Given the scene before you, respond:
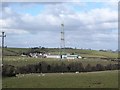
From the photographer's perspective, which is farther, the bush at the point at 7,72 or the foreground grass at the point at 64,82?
the bush at the point at 7,72

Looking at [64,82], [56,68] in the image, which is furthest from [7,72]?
[56,68]

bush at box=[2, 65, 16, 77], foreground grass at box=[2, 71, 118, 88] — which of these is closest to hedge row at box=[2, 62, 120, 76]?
bush at box=[2, 65, 16, 77]

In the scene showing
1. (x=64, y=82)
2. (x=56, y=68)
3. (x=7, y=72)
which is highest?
(x=7, y=72)

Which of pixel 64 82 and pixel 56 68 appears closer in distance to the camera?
pixel 64 82

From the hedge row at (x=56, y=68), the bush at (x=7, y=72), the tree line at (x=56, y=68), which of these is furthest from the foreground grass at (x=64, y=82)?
the hedge row at (x=56, y=68)

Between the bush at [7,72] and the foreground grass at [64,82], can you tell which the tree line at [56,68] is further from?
the foreground grass at [64,82]

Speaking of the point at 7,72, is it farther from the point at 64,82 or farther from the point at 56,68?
the point at 56,68

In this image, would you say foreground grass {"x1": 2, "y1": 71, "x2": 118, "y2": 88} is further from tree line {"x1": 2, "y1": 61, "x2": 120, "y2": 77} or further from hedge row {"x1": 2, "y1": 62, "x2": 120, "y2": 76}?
hedge row {"x1": 2, "y1": 62, "x2": 120, "y2": 76}

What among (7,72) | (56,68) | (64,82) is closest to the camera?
(64,82)

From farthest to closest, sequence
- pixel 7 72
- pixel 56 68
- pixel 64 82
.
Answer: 1. pixel 56 68
2. pixel 7 72
3. pixel 64 82

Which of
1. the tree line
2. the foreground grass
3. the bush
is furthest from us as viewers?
the tree line

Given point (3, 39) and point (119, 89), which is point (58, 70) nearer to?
point (3, 39)

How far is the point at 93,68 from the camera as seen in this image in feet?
385

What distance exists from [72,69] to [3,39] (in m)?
28.1
